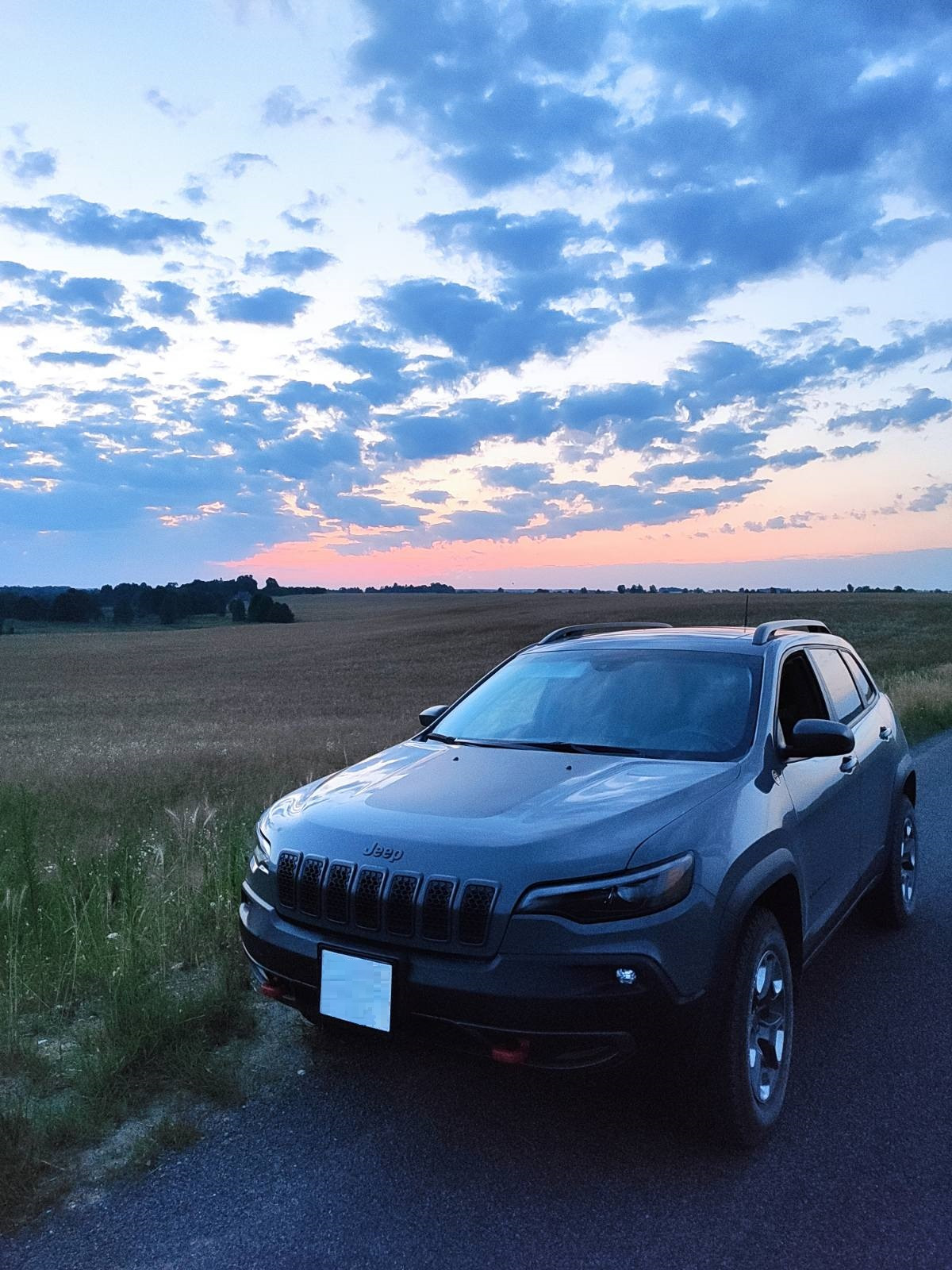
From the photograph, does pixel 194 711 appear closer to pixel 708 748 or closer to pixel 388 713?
pixel 388 713

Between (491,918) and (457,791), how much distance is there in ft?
2.25

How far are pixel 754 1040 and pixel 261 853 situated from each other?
6.12 feet

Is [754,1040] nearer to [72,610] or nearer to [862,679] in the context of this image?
[862,679]

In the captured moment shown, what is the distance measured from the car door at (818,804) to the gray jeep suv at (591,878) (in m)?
0.02

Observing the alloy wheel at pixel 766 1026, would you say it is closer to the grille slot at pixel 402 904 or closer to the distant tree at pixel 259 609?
the grille slot at pixel 402 904

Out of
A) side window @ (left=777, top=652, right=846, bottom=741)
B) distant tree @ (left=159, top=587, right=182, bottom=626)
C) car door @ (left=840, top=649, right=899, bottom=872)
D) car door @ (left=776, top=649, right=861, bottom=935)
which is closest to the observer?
car door @ (left=776, top=649, right=861, bottom=935)

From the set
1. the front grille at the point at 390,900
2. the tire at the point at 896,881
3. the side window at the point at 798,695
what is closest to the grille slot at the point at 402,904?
the front grille at the point at 390,900

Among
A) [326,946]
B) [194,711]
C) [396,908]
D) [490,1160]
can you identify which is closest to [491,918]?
[396,908]

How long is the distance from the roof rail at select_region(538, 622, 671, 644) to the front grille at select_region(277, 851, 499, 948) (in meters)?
2.22

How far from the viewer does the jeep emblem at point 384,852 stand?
322cm

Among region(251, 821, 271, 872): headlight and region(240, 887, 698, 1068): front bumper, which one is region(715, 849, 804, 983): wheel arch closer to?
region(240, 887, 698, 1068): front bumper

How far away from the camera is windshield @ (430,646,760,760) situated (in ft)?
13.5

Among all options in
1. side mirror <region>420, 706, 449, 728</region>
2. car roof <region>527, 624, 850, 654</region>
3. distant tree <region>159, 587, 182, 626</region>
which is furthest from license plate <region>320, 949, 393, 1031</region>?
distant tree <region>159, 587, 182, 626</region>

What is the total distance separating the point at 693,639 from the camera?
483cm
